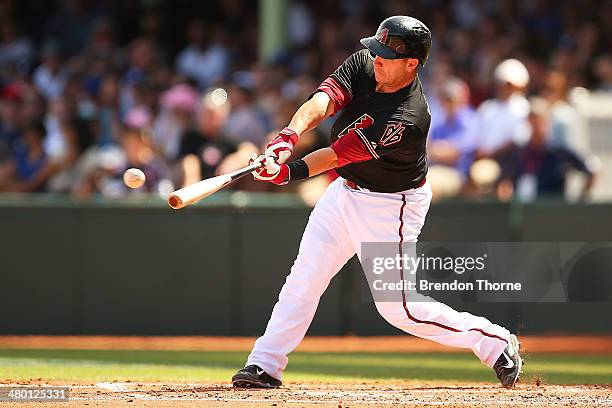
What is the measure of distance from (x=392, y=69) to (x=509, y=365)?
71.3 inches

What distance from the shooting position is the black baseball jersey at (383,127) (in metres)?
5.93

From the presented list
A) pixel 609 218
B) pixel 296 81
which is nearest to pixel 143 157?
pixel 296 81

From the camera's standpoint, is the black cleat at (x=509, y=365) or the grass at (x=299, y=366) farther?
the grass at (x=299, y=366)

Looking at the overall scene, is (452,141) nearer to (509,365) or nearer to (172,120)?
(172,120)

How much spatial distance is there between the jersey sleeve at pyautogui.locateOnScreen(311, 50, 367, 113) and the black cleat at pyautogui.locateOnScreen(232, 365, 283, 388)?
1515 millimetres

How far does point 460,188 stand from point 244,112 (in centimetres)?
261

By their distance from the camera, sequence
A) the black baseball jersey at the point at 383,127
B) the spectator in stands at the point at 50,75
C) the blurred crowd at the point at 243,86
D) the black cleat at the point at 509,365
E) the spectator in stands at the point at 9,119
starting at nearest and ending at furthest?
1. the black baseball jersey at the point at 383,127
2. the black cleat at the point at 509,365
3. the blurred crowd at the point at 243,86
4. the spectator in stands at the point at 9,119
5. the spectator in stands at the point at 50,75

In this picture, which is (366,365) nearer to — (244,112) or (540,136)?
(540,136)

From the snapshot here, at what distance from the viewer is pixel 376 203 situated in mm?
6273

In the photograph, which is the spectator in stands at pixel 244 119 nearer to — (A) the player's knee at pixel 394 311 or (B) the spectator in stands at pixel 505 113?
(B) the spectator in stands at pixel 505 113

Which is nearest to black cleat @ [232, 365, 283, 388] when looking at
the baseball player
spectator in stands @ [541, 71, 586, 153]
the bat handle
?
the baseball player

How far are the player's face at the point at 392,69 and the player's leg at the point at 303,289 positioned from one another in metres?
0.76

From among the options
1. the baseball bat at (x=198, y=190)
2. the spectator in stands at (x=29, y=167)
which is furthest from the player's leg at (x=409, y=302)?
the spectator in stands at (x=29, y=167)

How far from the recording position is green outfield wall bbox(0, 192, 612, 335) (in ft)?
34.7
